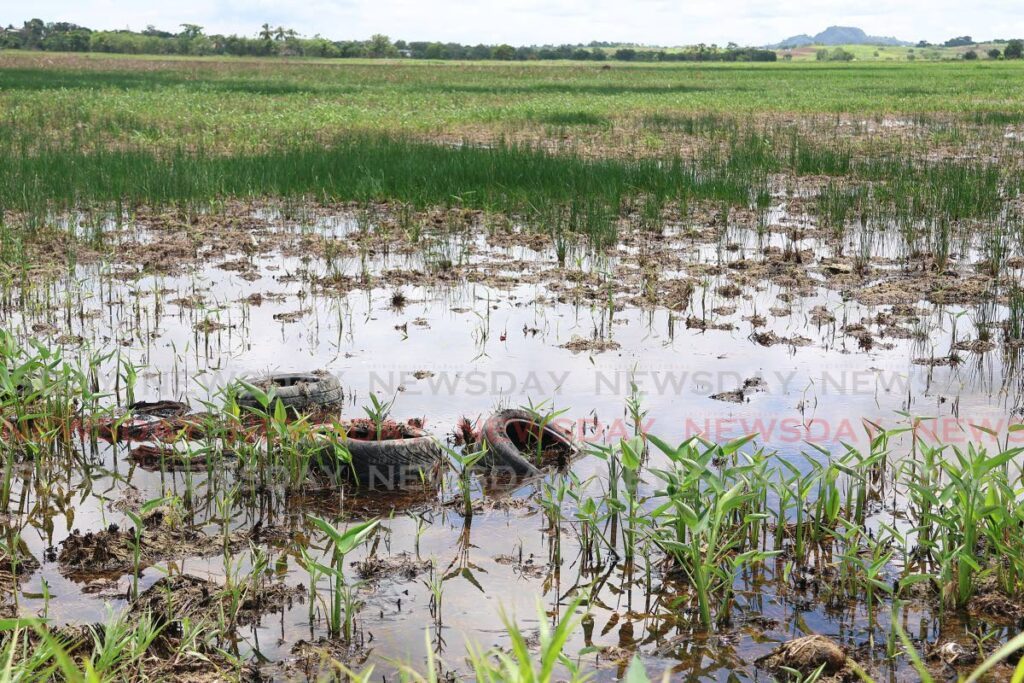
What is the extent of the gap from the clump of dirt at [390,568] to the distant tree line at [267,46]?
92.7m

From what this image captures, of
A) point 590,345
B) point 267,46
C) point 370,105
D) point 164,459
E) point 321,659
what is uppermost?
point 267,46

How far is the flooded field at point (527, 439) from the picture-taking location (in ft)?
11.8

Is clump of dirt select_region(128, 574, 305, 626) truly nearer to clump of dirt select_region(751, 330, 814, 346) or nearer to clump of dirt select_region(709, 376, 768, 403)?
clump of dirt select_region(709, 376, 768, 403)

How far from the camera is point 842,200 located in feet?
39.8

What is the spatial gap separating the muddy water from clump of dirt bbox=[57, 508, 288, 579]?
4.2 inches

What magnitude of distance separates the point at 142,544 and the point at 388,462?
1180 millimetres

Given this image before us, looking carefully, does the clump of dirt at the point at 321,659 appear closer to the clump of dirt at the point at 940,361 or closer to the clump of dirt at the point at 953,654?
the clump of dirt at the point at 953,654

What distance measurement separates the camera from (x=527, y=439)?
5418mm

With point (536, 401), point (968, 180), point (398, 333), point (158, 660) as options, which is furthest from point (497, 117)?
point (158, 660)

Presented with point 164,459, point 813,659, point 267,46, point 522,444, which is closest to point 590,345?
point 522,444

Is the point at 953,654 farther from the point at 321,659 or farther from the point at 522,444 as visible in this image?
the point at 522,444

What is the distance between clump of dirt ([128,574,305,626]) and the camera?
3.65 m

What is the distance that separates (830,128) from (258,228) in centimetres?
1458

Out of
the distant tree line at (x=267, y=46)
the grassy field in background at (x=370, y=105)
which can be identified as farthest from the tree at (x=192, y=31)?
the grassy field in background at (x=370, y=105)
